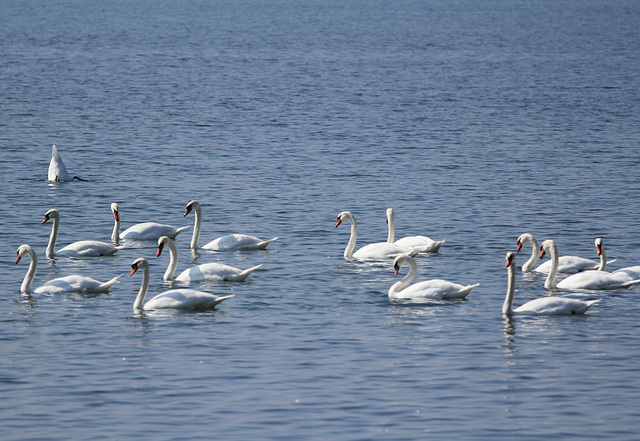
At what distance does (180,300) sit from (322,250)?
5.67 metres

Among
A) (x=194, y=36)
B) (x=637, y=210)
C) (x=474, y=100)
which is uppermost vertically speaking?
(x=194, y=36)

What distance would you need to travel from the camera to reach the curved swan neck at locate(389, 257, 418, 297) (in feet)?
59.2

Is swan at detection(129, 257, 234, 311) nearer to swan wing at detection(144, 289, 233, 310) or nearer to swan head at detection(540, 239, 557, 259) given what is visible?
swan wing at detection(144, 289, 233, 310)


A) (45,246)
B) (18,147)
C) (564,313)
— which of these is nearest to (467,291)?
(564,313)

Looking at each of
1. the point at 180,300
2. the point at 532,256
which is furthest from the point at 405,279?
the point at 180,300

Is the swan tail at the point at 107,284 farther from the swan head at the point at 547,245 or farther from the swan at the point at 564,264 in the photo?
the swan head at the point at 547,245

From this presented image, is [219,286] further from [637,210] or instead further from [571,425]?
[637,210]

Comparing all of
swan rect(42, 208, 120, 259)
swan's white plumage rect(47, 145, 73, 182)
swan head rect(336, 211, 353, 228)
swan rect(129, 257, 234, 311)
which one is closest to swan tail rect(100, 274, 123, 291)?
swan rect(129, 257, 234, 311)

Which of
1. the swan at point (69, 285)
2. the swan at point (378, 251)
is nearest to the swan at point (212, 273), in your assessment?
the swan at point (69, 285)

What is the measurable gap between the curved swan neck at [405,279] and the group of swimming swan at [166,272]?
246 centimetres

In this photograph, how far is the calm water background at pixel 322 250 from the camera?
13.2 meters

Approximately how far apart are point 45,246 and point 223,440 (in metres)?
11.2

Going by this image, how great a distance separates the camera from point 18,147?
3641 centimetres

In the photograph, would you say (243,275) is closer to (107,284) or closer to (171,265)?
(171,265)
